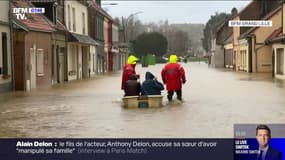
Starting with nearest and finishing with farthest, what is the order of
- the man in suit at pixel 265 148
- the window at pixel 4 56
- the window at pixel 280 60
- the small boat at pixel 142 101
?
the man in suit at pixel 265 148 < the small boat at pixel 142 101 < the window at pixel 4 56 < the window at pixel 280 60

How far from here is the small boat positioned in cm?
1866

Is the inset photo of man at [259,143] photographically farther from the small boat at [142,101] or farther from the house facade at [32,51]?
the house facade at [32,51]

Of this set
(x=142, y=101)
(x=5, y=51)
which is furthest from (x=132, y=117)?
(x=5, y=51)

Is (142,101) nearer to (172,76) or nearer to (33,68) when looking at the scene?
(172,76)

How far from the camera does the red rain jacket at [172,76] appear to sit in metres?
20.4

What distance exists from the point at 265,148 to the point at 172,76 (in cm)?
1397

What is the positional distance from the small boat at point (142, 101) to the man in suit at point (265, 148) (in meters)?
12.0

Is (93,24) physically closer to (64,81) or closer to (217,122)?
(64,81)

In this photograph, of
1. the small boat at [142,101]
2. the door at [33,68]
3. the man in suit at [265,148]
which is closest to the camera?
the man in suit at [265,148]

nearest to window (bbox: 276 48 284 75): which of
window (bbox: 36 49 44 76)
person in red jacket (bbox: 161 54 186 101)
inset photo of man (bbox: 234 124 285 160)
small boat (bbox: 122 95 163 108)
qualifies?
window (bbox: 36 49 44 76)

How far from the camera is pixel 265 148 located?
6.55 meters

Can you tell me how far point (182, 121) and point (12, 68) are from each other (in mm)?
15736

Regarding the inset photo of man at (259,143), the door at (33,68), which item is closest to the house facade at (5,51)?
the door at (33,68)

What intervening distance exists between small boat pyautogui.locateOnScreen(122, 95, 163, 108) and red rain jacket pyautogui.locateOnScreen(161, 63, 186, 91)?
170 centimetres
